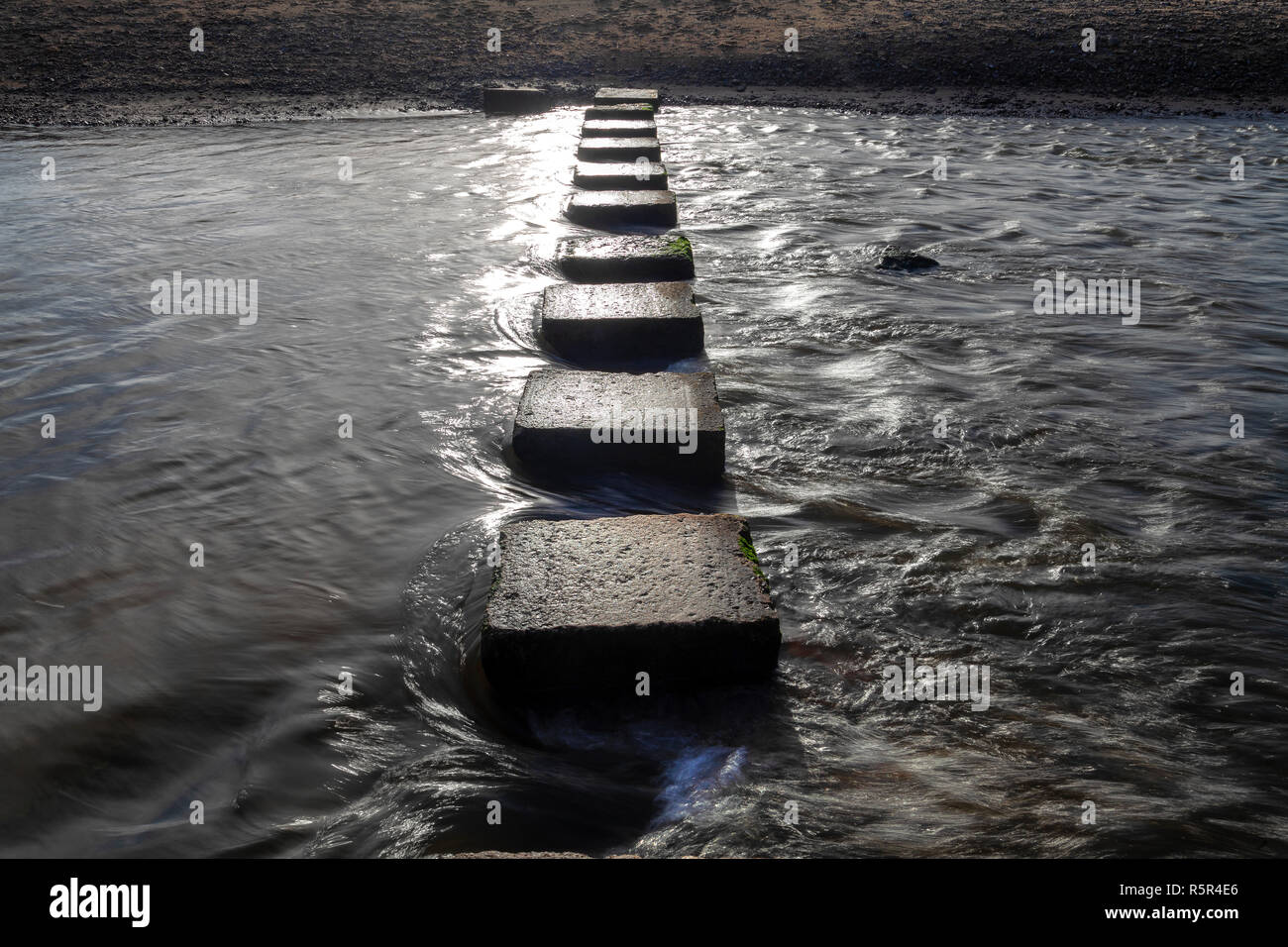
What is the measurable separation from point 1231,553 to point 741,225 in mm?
4669

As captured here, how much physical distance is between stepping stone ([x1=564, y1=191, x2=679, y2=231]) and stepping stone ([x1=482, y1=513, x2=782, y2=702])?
464 cm

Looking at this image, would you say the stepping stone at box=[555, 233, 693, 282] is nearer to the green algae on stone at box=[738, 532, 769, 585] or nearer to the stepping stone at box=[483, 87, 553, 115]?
the green algae on stone at box=[738, 532, 769, 585]

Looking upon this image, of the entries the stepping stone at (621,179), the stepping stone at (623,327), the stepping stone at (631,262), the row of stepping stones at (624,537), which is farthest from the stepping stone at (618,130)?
the stepping stone at (623,327)

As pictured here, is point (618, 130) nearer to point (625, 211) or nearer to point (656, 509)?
point (625, 211)

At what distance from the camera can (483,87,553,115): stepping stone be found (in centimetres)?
1190

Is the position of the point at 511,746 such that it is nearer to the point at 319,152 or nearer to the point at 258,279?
the point at 258,279

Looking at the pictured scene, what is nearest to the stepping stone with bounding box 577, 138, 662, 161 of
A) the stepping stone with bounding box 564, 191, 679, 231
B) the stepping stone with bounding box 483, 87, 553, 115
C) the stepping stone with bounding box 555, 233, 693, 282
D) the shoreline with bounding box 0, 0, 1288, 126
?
the stepping stone with bounding box 564, 191, 679, 231

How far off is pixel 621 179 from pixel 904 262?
2415mm

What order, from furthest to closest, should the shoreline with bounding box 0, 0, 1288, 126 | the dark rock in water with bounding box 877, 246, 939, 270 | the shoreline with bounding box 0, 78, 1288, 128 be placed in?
the shoreline with bounding box 0, 0, 1288, 126 < the shoreline with bounding box 0, 78, 1288, 128 < the dark rock in water with bounding box 877, 246, 939, 270

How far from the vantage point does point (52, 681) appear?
2.44m

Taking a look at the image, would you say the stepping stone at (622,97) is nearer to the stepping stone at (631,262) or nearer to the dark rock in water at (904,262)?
the dark rock in water at (904,262)

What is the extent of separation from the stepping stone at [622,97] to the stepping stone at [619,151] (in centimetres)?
298

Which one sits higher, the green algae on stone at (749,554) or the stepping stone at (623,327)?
the stepping stone at (623,327)

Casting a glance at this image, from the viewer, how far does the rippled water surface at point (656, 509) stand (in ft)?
6.88
